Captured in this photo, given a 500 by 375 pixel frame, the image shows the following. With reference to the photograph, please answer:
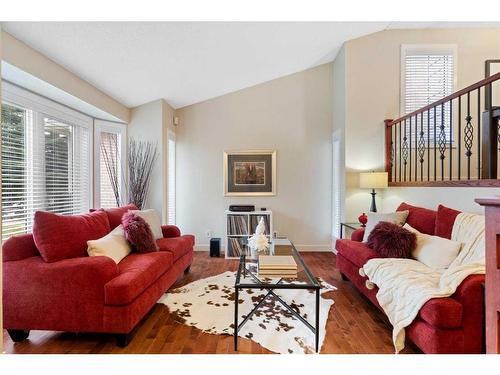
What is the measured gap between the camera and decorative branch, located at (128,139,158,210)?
4138 millimetres

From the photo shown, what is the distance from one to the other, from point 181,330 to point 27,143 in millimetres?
2318

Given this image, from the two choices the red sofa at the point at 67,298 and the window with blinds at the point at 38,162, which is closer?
the red sofa at the point at 67,298

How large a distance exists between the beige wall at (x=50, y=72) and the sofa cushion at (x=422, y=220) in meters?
3.81

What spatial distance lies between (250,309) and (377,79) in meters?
3.80

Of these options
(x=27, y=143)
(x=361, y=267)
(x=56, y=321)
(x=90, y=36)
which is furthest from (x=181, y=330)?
(x=90, y=36)

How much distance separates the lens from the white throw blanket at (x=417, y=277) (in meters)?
1.78

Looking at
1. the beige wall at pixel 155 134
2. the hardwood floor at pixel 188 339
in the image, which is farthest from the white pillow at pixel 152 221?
the hardwood floor at pixel 188 339

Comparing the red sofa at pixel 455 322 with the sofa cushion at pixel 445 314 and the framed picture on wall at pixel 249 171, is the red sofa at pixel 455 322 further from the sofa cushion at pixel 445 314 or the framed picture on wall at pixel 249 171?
the framed picture on wall at pixel 249 171

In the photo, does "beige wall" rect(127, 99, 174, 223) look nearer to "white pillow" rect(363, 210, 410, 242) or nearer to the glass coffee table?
Answer: the glass coffee table

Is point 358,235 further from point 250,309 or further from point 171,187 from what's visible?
point 171,187

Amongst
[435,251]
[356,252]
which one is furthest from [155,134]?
[435,251]

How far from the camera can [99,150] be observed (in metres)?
3.93

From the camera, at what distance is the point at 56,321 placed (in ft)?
6.44
